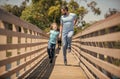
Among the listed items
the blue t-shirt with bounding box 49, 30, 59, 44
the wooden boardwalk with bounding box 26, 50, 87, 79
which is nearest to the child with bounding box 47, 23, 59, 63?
the blue t-shirt with bounding box 49, 30, 59, 44

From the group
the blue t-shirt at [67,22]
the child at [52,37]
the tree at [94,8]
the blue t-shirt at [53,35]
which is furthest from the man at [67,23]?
the tree at [94,8]

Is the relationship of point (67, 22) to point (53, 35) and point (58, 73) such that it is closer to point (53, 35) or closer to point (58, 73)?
point (53, 35)

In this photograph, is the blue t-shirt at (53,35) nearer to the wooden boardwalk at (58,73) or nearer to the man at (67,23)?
the man at (67,23)

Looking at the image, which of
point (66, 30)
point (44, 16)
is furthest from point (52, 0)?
point (66, 30)

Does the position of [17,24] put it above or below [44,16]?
below

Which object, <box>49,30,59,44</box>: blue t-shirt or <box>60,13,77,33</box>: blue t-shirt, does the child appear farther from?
<box>60,13,77,33</box>: blue t-shirt

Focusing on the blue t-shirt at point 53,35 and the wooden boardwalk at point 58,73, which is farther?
the blue t-shirt at point 53,35

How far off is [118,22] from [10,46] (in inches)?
78.7

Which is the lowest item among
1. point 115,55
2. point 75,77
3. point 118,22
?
point 75,77

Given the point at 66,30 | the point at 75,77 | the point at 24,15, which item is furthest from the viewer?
the point at 24,15

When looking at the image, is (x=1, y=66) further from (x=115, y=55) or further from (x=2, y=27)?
(x=115, y=55)

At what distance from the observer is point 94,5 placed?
6962 cm

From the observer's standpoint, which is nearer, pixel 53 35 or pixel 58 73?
pixel 58 73

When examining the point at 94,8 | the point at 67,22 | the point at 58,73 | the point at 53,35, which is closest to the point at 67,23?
the point at 67,22
